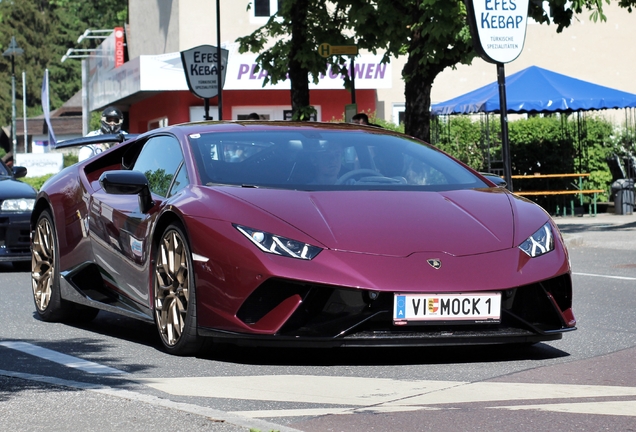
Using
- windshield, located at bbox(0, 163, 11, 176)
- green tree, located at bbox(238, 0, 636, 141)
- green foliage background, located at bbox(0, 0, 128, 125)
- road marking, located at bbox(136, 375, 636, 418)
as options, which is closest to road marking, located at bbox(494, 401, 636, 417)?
road marking, located at bbox(136, 375, 636, 418)

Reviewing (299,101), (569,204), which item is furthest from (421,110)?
(569,204)

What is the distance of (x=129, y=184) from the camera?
23.9ft

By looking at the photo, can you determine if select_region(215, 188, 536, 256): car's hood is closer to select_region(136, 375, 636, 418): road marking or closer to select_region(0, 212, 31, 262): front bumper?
select_region(136, 375, 636, 418): road marking

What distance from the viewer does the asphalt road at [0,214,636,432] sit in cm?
481

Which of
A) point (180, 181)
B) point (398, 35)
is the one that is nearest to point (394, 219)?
point (180, 181)

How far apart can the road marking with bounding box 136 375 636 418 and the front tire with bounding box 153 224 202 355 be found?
0.65m

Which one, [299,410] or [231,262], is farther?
[231,262]

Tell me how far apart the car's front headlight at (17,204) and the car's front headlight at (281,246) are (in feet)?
26.3

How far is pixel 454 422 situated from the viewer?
4.82 metres

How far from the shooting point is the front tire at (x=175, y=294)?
6609 millimetres

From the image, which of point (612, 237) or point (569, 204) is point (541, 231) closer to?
point (612, 237)

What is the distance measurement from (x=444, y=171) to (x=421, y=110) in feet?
43.4

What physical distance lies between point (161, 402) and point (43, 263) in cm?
415

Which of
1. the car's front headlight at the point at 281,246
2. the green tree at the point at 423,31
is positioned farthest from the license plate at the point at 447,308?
the green tree at the point at 423,31
